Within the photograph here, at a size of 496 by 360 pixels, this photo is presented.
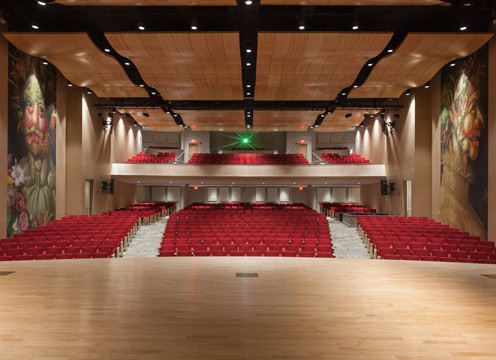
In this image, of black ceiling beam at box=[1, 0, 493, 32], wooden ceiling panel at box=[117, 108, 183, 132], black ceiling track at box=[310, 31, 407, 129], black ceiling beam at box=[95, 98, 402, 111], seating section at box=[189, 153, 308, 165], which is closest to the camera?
black ceiling beam at box=[1, 0, 493, 32]

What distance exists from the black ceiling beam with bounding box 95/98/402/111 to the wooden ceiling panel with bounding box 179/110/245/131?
0.61 m

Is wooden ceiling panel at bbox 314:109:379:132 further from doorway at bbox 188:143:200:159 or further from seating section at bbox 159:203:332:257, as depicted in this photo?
doorway at bbox 188:143:200:159

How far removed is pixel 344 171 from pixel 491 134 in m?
9.48

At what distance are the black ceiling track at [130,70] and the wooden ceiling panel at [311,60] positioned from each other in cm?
381

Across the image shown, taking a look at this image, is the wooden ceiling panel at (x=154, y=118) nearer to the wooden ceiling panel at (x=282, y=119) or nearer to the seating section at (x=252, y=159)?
the seating section at (x=252, y=159)

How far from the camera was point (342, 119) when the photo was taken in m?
19.4

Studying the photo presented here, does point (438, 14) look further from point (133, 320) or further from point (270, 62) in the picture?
point (133, 320)

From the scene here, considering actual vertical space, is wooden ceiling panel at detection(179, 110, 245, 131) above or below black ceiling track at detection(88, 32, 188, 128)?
below

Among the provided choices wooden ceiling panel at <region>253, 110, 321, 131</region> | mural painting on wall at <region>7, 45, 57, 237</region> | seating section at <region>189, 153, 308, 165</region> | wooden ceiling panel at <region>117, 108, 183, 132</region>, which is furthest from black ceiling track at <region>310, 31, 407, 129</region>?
mural painting on wall at <region>7, 45, 57, 237</region>

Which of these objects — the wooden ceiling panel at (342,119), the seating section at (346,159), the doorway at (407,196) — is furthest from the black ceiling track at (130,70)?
the doorway at (407,196)

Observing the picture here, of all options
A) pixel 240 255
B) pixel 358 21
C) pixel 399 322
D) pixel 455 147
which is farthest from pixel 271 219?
pixel 399 322

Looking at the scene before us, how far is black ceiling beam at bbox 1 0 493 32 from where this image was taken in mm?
8594

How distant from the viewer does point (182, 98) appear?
1478 cm

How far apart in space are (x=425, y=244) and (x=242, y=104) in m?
9.39
